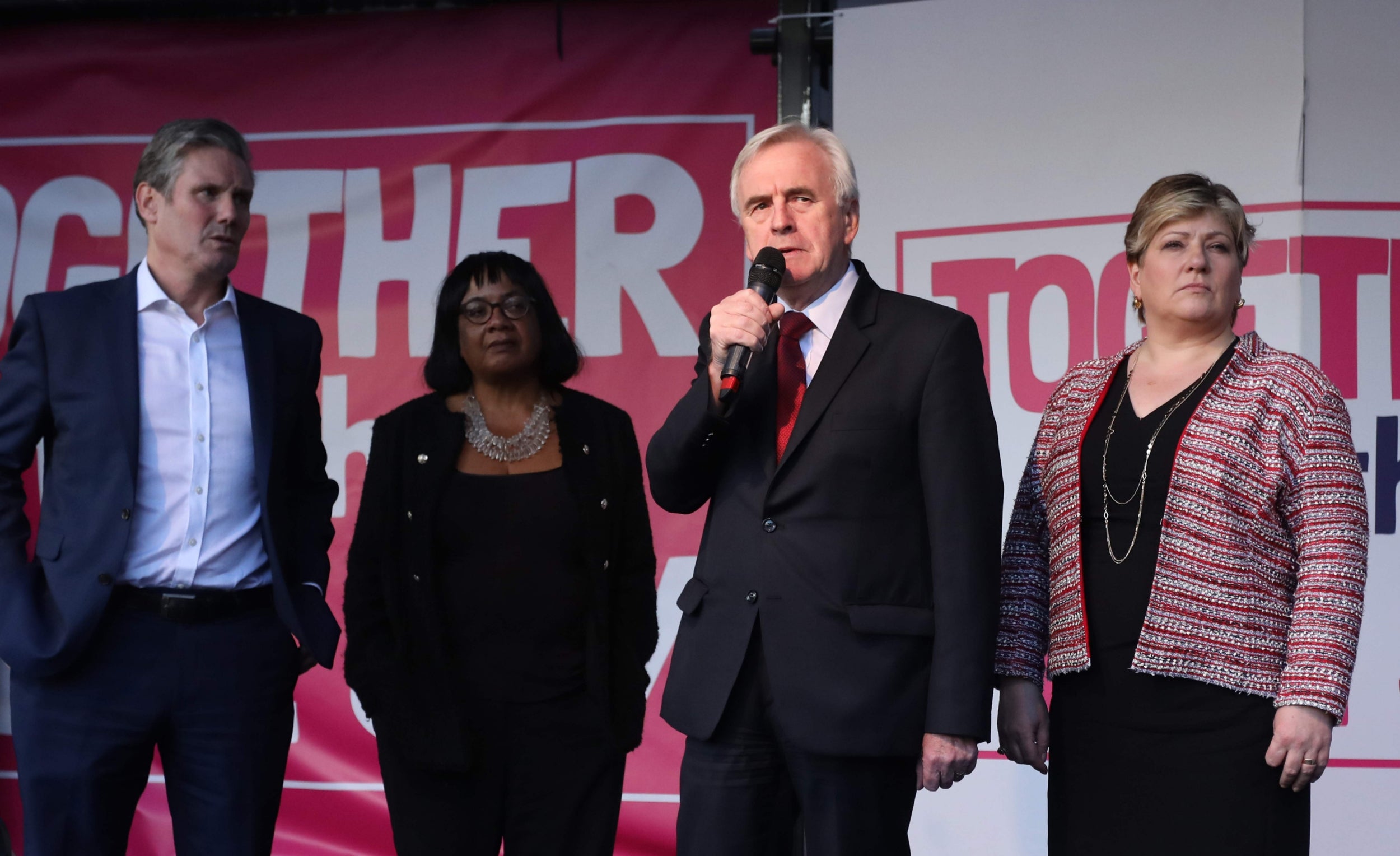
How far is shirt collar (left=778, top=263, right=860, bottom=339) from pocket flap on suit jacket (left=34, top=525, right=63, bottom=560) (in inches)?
56.5

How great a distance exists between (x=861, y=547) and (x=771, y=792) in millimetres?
404

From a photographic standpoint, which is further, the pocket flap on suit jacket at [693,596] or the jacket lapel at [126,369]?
the jacket lapel at [126,369]

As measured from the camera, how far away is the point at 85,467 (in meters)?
2.58

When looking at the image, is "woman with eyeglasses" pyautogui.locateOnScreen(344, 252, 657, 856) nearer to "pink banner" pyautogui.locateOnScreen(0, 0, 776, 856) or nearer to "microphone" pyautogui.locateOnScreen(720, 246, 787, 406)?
"microphone" pyautogui.locateOnScreen(720, 246, 787, 406)

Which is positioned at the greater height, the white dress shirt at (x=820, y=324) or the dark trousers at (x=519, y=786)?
the white dress shirt at (x=820, y=324)

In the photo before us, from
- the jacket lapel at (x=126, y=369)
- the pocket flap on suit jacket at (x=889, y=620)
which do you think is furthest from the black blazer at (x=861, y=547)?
Result: the jacket lapel at (x=126, y=369)

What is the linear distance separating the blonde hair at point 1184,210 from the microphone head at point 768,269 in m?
0.72

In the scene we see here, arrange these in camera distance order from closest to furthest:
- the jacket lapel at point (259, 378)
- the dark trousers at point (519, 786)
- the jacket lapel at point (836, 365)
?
the jacket lapel at point (836, 365), the jacket lapel at point (259, 378), the dark trousers at point (519, 786)

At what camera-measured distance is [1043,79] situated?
3.75m

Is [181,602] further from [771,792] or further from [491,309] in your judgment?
[771,792]

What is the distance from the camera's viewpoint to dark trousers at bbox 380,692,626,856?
2779 mm

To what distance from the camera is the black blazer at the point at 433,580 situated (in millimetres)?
2787

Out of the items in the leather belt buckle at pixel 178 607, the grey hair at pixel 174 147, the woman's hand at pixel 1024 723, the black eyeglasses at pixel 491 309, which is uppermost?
the grey hair at pixel 174 147

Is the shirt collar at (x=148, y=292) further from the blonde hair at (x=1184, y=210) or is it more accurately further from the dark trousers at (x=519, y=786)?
the blonde hair at (x=1184, y=210)
